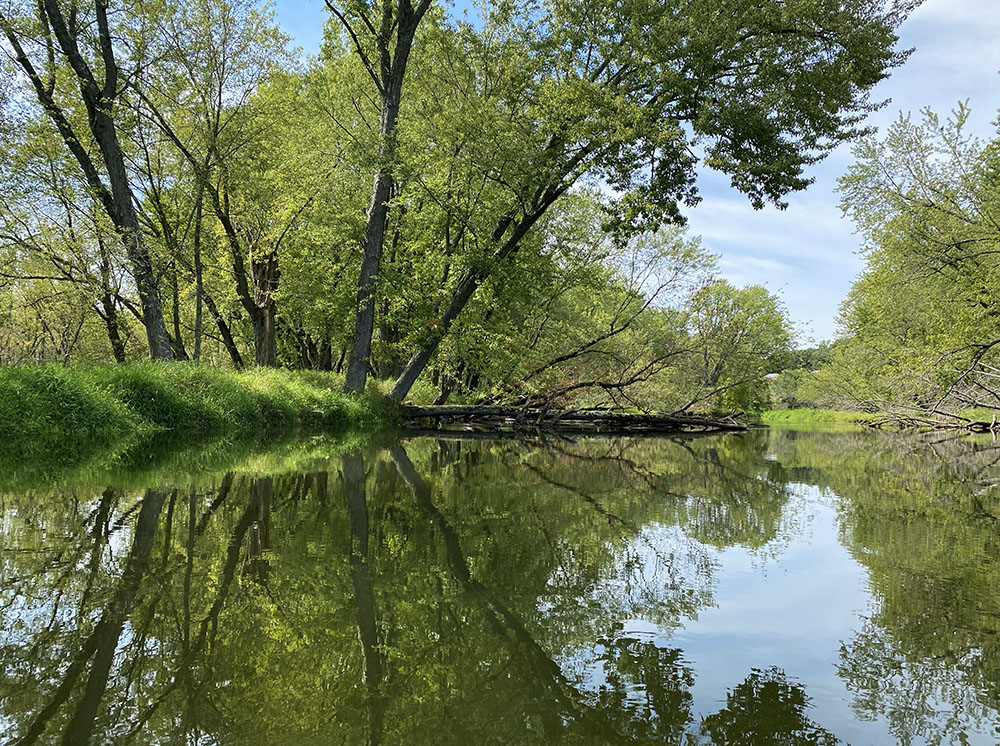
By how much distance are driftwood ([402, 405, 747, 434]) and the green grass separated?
28.0 metres

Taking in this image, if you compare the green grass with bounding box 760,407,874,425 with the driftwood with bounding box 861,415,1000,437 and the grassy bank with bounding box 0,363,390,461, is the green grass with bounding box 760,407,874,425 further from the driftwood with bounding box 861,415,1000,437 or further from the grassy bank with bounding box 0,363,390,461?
the grassy bank with bounding box 0,363,390,461

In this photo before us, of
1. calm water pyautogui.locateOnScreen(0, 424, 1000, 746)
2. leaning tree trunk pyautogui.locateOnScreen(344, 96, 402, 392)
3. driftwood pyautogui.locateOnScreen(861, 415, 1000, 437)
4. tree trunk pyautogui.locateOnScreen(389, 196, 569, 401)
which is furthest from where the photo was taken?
driftwood pyautogui.locateOnScreen(861, 415, 1000, 437)

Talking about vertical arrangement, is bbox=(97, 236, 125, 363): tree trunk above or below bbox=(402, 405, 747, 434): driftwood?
above

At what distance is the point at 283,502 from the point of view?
5.01m

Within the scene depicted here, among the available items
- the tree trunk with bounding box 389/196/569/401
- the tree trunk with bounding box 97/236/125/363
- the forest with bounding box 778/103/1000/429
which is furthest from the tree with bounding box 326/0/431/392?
the forest with bounding box 778/103/1000/429

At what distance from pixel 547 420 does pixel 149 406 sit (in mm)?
11964

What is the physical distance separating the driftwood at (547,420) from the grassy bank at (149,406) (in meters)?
2.27

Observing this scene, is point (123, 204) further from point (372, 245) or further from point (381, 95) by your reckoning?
point (381, 95)

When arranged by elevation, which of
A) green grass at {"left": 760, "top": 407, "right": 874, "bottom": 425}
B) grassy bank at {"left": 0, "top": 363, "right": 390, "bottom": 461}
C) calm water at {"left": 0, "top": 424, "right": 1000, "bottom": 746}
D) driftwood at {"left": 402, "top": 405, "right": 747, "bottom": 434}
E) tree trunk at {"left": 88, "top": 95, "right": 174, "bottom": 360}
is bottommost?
calm water at {"left": 0, "top": 424, "right": 1000, "bottom": 746}

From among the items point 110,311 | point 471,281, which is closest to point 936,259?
point 471,281

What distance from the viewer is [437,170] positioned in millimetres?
15453

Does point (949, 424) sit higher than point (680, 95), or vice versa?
point (680, 95)

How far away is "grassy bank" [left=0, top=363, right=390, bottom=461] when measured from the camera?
8062 millimetres

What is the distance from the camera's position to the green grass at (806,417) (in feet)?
154
